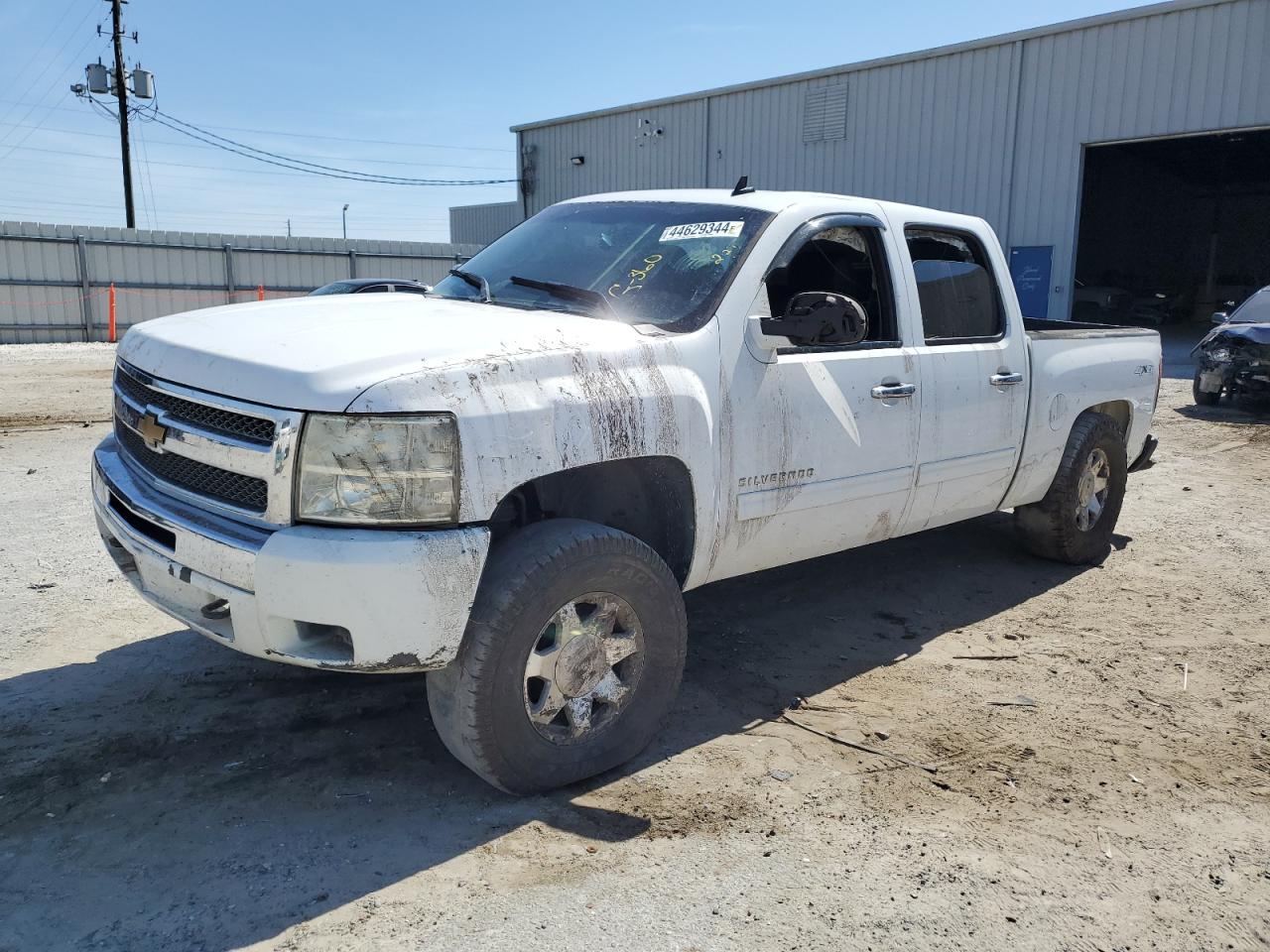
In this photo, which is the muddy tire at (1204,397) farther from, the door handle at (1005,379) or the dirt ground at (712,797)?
the door handle at (1005,379)

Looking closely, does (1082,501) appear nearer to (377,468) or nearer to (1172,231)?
(377,468)

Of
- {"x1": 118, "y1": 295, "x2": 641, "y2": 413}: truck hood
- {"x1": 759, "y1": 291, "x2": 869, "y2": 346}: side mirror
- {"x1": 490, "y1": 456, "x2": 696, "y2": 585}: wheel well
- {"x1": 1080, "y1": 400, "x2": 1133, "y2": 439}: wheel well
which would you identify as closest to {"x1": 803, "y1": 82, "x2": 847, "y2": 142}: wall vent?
{"x1": 1080, "y1": 400, "x2": 1133, "y2": 439}: wheel well

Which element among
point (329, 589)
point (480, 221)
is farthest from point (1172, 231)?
point (329, 589)

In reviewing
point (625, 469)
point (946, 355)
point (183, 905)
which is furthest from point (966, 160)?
point (183, 905)

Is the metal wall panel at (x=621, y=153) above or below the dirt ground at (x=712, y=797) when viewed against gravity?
above

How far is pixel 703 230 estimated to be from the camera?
395cm

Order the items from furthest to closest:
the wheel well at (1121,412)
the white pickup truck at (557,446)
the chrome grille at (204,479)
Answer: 1. the wheel well at (1121,412)
2. the chrome grille at (204,479)
3. the white pickup truck at (557,446)

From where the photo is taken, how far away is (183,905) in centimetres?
259

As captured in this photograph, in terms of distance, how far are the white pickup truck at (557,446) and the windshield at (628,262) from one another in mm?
14

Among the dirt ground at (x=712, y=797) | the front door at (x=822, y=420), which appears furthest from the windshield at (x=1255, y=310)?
the front door at (x=822, y=420)

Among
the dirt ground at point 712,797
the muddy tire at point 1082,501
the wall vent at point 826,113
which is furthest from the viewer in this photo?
the wall vent at point 826,113

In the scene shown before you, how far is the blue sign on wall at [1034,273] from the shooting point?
21.7 meters

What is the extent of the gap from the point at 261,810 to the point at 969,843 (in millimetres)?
2150

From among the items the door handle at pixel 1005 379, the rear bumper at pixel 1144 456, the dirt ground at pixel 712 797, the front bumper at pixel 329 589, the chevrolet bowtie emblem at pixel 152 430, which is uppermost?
the door handle at pixel 1005 379
